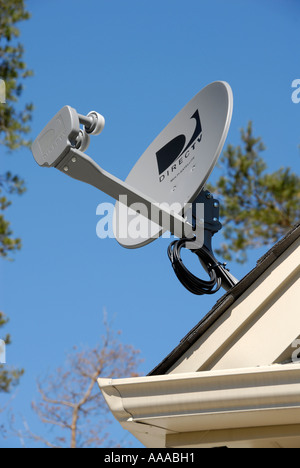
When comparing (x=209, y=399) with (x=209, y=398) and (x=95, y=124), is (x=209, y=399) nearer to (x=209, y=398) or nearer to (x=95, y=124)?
(x=209, y=398)

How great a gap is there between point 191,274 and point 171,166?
1.13 m

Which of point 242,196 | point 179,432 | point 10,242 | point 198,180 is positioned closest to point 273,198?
point 242,196

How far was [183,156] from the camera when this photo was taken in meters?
5.07

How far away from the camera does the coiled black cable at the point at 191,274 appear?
4375mm

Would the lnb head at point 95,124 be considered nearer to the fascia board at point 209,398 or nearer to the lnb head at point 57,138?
the lnb head at point 57,138

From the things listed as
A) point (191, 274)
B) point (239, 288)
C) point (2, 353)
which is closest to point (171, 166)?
point (191, 274)

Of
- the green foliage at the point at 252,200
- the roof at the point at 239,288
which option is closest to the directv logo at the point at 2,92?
the green foliage at the point at 252,200

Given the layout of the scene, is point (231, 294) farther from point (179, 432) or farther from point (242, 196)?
point (242, 196)

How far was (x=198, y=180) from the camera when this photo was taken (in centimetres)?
457

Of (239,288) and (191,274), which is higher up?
(191,274)

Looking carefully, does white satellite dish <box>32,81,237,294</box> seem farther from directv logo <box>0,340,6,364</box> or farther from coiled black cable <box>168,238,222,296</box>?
directv logo <box>0,340,6,364</box>

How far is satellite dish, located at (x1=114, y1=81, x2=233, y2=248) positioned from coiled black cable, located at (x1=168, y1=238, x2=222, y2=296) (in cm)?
28

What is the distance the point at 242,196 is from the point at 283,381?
12.3 metres

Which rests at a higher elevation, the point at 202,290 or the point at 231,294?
the point at 202,290
